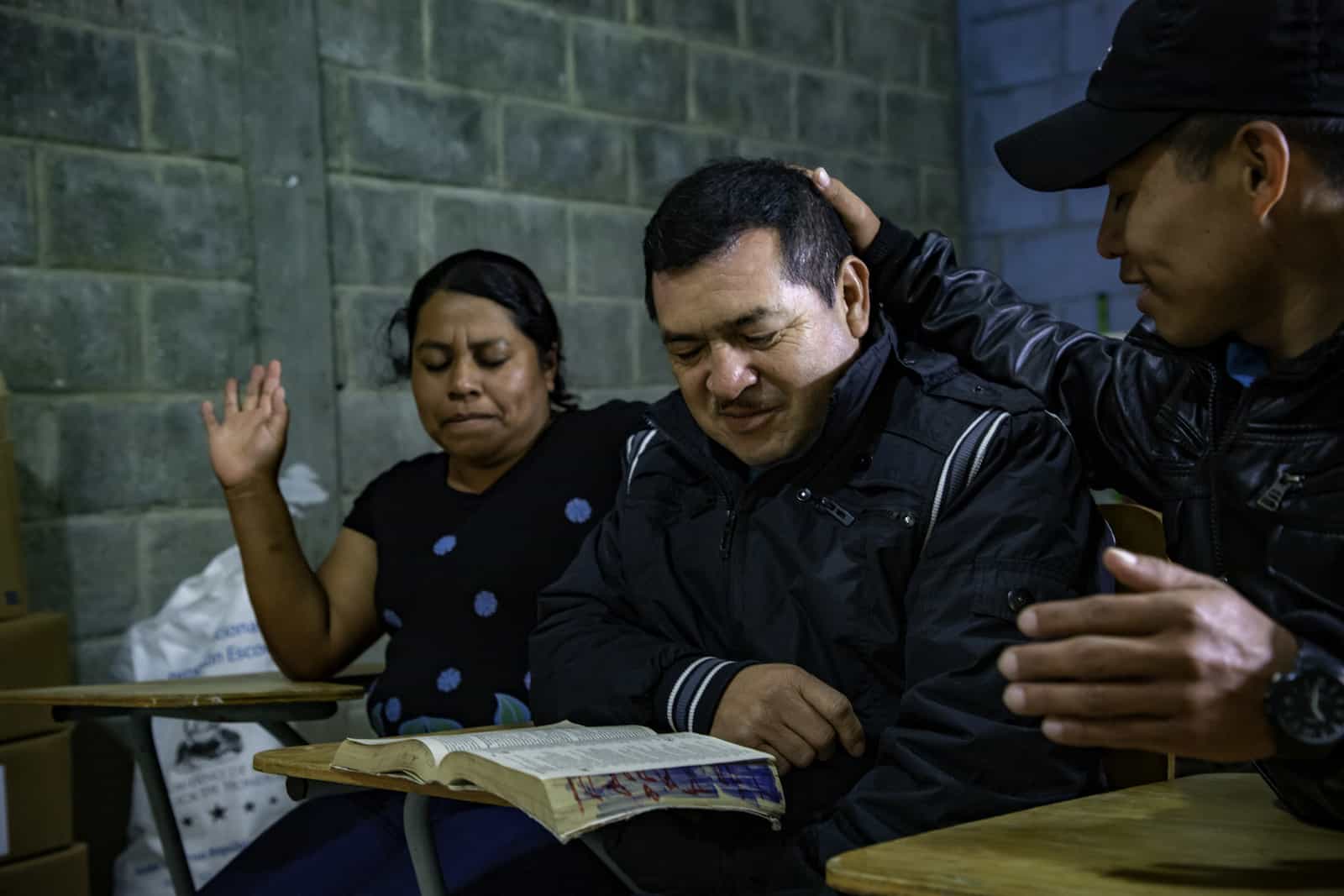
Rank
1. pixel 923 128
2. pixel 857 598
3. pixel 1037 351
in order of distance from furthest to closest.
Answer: pixel 923 128, pixel 1037 351, pixel 857 598

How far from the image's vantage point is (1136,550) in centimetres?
157

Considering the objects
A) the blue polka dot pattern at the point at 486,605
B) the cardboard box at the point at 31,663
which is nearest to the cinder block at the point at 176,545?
the cardboard box at the point at 31,663

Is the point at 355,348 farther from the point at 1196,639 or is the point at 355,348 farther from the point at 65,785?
the point at 1196,639

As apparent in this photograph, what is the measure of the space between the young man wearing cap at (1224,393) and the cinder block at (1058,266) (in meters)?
2.86

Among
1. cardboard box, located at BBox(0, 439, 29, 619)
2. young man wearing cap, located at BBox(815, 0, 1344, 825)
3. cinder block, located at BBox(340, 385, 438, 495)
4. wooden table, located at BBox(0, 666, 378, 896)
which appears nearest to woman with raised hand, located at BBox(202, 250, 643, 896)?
wooden table, located at BBox(0, 666, 378, 896)

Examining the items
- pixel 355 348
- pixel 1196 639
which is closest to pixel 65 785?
pixel 355 348

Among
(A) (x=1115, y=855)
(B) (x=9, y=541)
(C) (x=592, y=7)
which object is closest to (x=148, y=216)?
(B) (x=9, y=541)

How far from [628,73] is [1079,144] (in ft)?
8.22

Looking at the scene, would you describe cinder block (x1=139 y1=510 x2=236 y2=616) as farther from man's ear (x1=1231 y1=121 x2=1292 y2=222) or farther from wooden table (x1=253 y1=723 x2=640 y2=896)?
man's ear (x1=1231 y1=121 x2=1292 y2=222)

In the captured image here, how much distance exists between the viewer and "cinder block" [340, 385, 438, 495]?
10.1 feet

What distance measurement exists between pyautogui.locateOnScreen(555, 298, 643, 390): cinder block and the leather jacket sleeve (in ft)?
5.87

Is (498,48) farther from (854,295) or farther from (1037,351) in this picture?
(1037,351)

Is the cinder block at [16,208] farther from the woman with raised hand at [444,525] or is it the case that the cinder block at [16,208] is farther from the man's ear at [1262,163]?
the man's ear at [1262,163]

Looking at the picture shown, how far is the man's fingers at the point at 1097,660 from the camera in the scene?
35.0 inches
